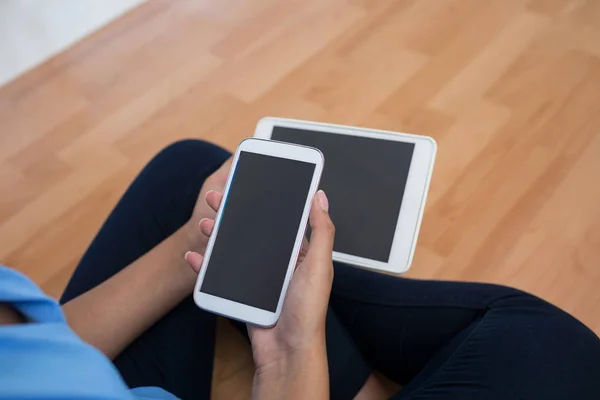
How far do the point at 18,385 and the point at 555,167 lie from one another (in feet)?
3.37

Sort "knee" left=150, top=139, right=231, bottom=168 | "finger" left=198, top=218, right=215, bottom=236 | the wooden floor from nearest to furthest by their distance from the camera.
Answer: "finger" left=198, top=218, right=215, bottom=236, "knee" left=150, top=139, right=231, bottom=168, the wooden floor

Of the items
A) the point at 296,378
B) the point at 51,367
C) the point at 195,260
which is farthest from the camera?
the point at 195,260

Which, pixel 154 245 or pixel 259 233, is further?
pixel 154 245

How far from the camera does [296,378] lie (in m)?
0.54

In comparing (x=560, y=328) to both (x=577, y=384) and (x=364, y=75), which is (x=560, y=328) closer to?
(x=577, y=384)

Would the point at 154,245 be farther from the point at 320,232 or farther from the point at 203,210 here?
the point at 320,232

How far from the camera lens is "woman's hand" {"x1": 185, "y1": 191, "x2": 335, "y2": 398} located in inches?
21.1

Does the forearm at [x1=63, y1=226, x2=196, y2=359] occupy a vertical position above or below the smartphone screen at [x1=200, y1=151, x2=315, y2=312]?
below

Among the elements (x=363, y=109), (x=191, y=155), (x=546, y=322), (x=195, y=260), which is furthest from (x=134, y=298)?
(x=363, y=109)

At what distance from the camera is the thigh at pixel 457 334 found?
557 mm

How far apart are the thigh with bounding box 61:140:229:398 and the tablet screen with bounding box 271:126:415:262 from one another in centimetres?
19

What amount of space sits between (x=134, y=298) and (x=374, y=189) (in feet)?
1.25

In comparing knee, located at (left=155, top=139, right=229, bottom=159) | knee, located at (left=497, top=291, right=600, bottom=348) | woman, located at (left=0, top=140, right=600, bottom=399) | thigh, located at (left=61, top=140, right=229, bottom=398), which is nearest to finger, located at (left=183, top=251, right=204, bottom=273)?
woman, located at (left=0, top=140, right=600, bottom=399)

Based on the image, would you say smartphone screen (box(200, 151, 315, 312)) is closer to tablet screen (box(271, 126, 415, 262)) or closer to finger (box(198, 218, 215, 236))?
finger (box(198, 218, 215, 236))
